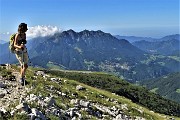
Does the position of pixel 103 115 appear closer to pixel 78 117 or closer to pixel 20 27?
pixel 78 117

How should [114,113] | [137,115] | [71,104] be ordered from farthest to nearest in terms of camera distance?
[137,115] → [114,113] → [71,104]

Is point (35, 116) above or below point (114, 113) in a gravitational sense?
above

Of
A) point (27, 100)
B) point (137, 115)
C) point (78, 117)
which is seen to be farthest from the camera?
point (137, 115)

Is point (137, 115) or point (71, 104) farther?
point (137, 115)

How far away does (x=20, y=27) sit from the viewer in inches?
829

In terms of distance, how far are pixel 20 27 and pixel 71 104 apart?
6225 millimetres

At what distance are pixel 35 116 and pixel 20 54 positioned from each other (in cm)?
602

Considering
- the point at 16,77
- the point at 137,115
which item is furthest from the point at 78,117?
the point at 137,115

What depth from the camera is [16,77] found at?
26859 millimetres

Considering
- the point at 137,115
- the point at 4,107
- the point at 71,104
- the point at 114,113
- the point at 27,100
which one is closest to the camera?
the point at 4,107

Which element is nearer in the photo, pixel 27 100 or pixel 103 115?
pixel 27 100

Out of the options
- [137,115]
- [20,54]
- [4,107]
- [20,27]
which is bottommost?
[137,115]

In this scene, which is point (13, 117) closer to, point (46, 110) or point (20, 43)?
point (46, 110)

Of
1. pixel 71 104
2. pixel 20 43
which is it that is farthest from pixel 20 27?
pixel 71 104
